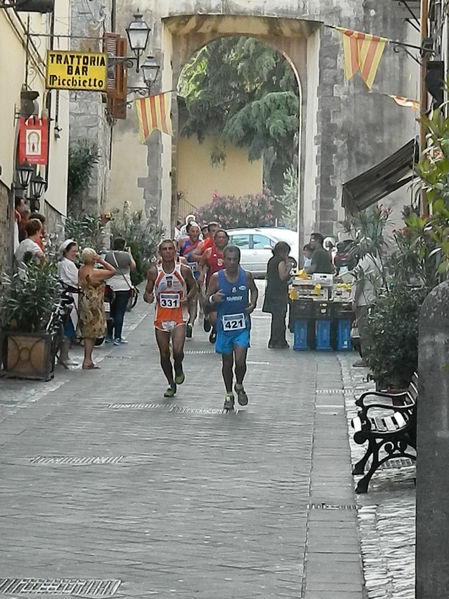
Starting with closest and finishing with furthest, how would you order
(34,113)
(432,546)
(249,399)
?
(432,546), (249,399), (34,113)

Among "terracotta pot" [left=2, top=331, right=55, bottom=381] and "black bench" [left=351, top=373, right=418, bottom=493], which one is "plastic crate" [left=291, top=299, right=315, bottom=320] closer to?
"terracotta pot" [left=2, top=331, right=55, bottom=381]

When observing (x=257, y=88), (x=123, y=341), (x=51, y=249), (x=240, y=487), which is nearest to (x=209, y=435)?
(x=240, y=487)

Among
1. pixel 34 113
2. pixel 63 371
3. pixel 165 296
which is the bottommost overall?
pixel 63 371

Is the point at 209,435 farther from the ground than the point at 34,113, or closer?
closer

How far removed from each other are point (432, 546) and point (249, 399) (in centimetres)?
909

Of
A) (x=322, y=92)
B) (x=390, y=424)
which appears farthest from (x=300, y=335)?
(x=322, y=92)

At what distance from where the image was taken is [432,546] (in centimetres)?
577

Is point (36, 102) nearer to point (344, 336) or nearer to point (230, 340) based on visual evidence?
point (344, 336)

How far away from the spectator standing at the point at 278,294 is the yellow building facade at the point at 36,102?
387 centimetres

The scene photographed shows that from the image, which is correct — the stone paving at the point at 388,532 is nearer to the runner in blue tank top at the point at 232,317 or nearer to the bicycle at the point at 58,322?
the runner in blue tank top at the point at 232,317

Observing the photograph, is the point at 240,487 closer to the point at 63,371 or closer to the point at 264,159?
the point at 63,371

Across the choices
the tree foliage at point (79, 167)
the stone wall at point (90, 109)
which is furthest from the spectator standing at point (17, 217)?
the tree foliage at point (79, 167)

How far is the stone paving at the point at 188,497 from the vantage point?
A: 6.81 m

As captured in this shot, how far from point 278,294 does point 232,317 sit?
25.5 feet
